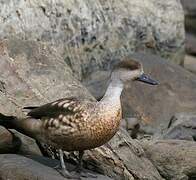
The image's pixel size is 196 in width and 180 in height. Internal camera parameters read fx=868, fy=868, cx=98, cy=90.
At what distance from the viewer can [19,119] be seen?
25.1 feet

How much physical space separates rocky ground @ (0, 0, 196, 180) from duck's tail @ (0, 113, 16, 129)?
0.05m

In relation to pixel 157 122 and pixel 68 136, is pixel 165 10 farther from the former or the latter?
pixel 68 136

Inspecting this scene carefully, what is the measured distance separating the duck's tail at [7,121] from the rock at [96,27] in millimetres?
2295

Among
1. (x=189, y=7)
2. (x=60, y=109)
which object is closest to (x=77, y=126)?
(x=60, y=109)

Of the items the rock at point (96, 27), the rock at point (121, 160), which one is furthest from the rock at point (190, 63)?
the rock at point (121, 160)

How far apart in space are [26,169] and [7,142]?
2.26ft

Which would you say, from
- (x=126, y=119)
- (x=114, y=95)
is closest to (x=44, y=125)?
(x=114, y=95)

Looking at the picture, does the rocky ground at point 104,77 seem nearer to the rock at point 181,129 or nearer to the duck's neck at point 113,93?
the rock at point 181,129

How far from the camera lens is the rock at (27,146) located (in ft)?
26.0

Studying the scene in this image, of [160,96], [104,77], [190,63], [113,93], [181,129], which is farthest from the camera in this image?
[190,63]

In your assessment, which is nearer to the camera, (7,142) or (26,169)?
(26,169)

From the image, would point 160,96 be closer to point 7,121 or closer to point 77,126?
point 7,121

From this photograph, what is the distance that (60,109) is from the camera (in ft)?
23.9

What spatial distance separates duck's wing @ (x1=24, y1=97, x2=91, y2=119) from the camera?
23.6ft
